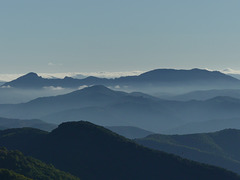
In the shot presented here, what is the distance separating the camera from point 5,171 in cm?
16712

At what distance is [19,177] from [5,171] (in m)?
5.39

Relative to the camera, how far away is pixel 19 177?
16588 cm
